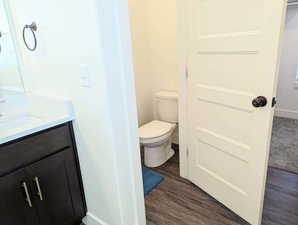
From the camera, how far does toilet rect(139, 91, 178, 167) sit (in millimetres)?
2223

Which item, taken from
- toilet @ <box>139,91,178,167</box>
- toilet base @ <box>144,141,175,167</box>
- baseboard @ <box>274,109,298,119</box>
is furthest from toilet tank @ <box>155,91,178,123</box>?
baseboard @ <box>274,109,298,119</box>

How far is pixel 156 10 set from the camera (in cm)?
240

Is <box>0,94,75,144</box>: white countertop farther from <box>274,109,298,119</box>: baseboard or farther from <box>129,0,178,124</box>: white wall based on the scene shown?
<box>274,109,298,119</box>: baseboard

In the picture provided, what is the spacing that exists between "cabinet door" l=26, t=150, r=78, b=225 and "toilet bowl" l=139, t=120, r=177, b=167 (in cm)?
92

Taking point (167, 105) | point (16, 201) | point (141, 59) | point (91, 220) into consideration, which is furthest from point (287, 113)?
point (16, 201)

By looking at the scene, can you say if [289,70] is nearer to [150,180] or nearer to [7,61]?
[150,180]

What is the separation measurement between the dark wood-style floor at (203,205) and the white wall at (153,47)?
104 cm

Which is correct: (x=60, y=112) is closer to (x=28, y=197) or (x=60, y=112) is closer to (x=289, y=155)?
(x=28, y=197)

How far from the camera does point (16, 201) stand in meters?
1.25

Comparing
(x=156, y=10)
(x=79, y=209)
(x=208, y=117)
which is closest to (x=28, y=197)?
(x=79, y=209)

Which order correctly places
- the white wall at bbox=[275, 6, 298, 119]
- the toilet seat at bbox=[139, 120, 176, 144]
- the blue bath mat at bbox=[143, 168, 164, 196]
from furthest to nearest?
the white wall at bbox=[275, 6, 298, 119]
the toilet seat at bbox=[139, 120, 176, 144]
the blue bath mat at bbox=[143, 168, 164, 196]

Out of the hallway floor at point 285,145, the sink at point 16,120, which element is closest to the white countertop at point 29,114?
the sink at point 16,120

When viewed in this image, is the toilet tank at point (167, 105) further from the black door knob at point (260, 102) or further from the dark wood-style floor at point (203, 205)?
the black door knob at point (260, 102)

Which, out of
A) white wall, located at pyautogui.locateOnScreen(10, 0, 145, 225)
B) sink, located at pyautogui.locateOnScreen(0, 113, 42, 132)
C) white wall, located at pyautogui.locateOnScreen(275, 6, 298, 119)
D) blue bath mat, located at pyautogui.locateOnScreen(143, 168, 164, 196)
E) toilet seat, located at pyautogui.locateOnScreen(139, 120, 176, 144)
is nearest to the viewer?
white wall, located at pyautogui.locateOnScreen(10, 0, 145, 225)
